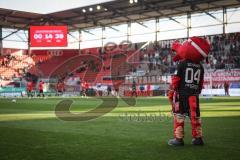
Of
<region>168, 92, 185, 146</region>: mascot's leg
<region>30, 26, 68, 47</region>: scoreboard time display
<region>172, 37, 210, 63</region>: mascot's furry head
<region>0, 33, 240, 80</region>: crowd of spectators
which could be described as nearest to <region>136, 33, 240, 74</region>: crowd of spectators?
<region>0, 33, 240, 80</region>: crowd of spectators

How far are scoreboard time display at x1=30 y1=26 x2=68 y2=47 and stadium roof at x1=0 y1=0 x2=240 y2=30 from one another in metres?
2.23

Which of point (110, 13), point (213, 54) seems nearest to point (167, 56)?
point (213, 54)

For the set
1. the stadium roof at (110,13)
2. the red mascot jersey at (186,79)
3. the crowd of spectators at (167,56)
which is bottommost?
the red mascot jersey at (186,79)

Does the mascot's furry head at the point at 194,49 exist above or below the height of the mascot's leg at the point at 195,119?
above

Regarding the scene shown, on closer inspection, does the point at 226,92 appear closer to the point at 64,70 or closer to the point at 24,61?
the point at 64,70

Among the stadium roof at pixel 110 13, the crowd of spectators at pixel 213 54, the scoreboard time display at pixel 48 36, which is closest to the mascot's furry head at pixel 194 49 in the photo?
the crowd of spectators at pixel 213 54

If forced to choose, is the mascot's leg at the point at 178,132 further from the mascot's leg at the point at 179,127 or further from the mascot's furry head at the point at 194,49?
the mascot's furry head at the point at 194,49

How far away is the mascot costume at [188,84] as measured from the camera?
7332 millimetres

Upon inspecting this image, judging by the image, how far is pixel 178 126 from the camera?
288 inches

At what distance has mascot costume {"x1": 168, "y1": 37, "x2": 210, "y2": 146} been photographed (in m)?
7.33

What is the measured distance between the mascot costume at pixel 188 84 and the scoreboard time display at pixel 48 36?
48.6m

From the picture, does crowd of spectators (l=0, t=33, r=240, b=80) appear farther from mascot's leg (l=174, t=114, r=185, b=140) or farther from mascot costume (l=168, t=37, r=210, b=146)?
mascot's leg (l=174, t=114, r=185, b=140)

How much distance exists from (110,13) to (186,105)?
47.6m

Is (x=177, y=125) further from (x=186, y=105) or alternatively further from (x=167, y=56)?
(x=167, y=56)
